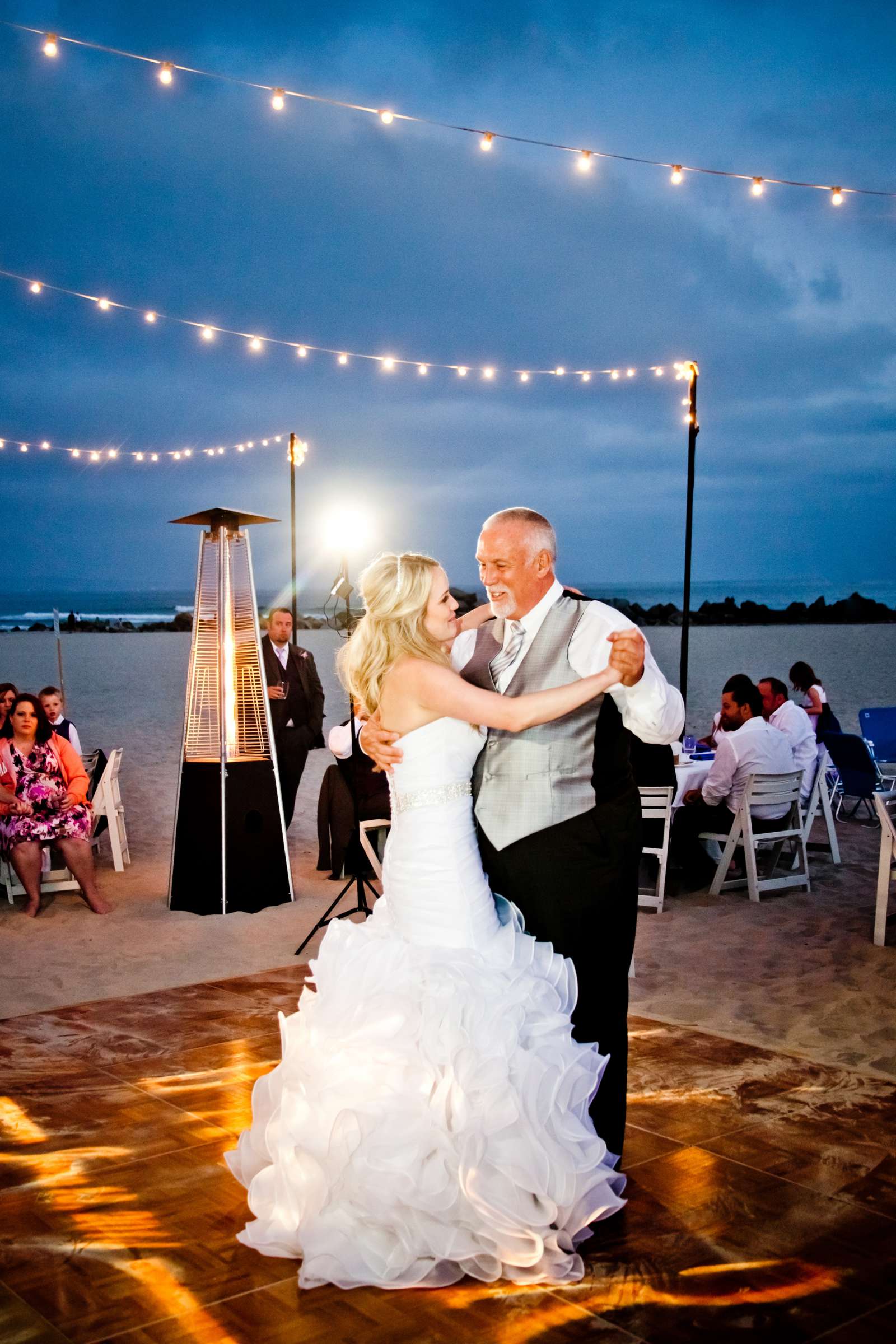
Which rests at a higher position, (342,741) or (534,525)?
(534,525)

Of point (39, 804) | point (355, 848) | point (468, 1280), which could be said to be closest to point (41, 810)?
point (39, 804)

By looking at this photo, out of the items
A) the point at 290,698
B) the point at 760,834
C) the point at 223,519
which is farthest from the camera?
the point at 290,698

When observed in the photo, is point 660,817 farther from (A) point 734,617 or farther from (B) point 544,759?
(A) point 734,617

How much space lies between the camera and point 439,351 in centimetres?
3847

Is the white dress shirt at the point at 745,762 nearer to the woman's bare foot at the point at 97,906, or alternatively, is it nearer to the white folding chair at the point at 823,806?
the white folding chair at the point at 823,806

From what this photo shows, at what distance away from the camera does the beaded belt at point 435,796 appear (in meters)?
2.74

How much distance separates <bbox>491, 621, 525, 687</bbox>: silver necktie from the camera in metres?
2.85

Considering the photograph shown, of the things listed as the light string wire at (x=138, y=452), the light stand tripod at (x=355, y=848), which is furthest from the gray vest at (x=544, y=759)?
the light string wire at (x=138, y=452)

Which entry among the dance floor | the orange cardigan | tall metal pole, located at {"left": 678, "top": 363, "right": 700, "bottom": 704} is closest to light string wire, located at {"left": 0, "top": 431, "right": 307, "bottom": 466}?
tall metal pole, located at {"left": 678, "top": 363, "right": 700, "bottom": 704}

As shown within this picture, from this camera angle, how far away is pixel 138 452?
11.7 m

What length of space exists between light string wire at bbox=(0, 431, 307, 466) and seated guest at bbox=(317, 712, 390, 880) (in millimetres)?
5479

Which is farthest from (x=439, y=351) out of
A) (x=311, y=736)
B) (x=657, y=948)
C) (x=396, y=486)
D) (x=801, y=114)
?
(x=657, y=948)

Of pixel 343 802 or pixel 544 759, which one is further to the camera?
pixel 343 802

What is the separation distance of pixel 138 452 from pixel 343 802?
617cm
